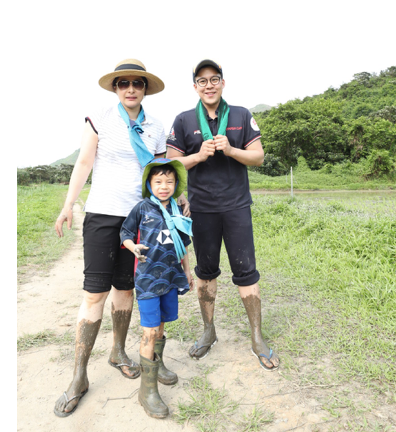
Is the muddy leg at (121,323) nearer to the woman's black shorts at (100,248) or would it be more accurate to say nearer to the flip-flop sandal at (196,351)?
the woman's black shorts at (100,248)

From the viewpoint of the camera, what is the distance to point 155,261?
203 cm

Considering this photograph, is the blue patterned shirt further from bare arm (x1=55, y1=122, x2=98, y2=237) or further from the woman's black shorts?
bare arm (x1=55, y1=122, x2=98, y2=237)

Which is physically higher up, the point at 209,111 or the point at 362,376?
the point at 209,111

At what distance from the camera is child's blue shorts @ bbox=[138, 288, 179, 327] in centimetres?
202

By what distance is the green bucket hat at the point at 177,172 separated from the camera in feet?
6.84

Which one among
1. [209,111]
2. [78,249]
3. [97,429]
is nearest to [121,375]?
[97,429]

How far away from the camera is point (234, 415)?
197 cm

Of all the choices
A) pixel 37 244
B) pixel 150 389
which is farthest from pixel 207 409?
pixel 37 244

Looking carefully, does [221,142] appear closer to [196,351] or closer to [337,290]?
[196,351]

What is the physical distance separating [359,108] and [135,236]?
38.7 metres

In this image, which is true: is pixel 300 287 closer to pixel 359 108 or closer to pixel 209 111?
pixel 209 111

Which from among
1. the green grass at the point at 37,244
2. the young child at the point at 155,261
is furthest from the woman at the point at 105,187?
the green grass at the point at 37,244

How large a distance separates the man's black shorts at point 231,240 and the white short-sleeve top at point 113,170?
63 cm

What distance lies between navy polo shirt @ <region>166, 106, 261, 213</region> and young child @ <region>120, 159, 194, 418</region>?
43cm
